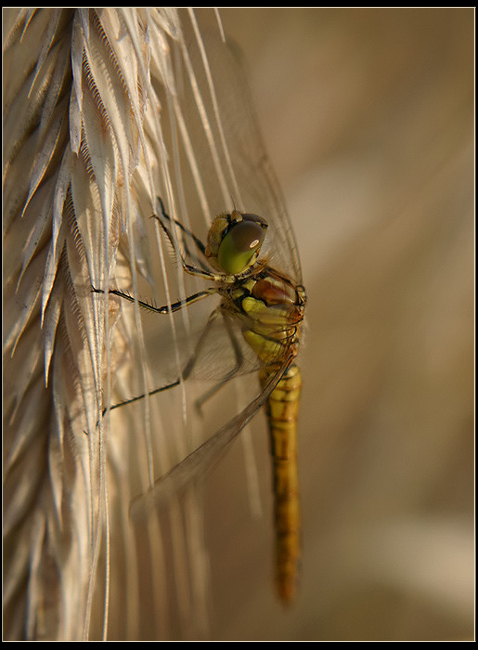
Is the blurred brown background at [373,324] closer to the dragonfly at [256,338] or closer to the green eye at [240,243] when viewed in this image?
the dragonfly at [256,338]

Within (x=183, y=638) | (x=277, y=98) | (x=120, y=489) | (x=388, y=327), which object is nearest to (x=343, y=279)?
(x=388, y=327)

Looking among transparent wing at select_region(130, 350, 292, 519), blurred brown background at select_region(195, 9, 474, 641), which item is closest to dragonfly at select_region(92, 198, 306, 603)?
transparent wing at select_region(130, 350, 292, 519)

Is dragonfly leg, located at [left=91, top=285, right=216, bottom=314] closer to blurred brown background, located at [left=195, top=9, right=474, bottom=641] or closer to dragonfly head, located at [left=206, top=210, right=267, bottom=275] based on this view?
dragonfly head, located at [left=206, top=210, right=267, bottom=275]

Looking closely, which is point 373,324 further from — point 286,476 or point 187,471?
point 187,471

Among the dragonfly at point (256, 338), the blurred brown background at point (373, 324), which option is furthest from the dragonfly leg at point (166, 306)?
the blurred brown background at point (373, 324)

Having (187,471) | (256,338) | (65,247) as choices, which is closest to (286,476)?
(256,338)

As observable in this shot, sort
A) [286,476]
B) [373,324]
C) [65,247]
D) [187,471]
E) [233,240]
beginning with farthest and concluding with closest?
1. [373,324]
2. [286,476]
3. [233,240]
4. [187,471]
5. [65,247]

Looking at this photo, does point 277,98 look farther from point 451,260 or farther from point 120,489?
point 120,489
